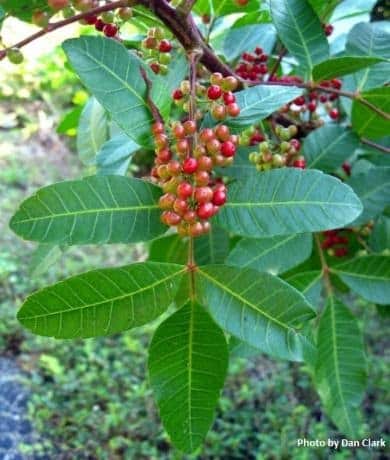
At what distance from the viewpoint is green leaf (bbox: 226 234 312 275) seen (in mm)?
822

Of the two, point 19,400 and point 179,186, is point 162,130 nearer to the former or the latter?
point 179,186

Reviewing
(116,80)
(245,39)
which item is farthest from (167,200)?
(245,39)

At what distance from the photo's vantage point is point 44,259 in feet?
3.07

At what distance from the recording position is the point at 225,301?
0.61 meters

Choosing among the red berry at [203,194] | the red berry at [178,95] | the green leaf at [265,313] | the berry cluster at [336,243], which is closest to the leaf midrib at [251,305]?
the green leaf at [265,313]

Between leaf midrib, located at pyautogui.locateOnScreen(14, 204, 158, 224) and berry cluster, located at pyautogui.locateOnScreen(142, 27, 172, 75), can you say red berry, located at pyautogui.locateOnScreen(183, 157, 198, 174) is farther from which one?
berry cluster, located at pyautogui.locateOnScreen(142, 27, 172, 75)

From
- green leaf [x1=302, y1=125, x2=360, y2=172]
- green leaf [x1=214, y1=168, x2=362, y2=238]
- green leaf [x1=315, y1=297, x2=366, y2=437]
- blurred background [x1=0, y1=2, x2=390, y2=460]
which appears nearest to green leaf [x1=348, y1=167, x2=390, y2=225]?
green leaf [x1=302, y1=125, x2=360, y2=172]

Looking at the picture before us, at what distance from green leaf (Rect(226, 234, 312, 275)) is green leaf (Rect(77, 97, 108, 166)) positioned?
27 cm

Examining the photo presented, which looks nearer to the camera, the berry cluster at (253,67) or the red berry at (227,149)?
the red berry at (227,149)

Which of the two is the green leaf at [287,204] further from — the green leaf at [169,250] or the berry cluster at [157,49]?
the green leaf at [169,250]

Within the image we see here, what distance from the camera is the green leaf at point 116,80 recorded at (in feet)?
1.87

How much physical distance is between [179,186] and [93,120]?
1.47 feet

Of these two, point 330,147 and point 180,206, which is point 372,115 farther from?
point 180,206

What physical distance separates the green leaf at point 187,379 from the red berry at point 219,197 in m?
0.14
